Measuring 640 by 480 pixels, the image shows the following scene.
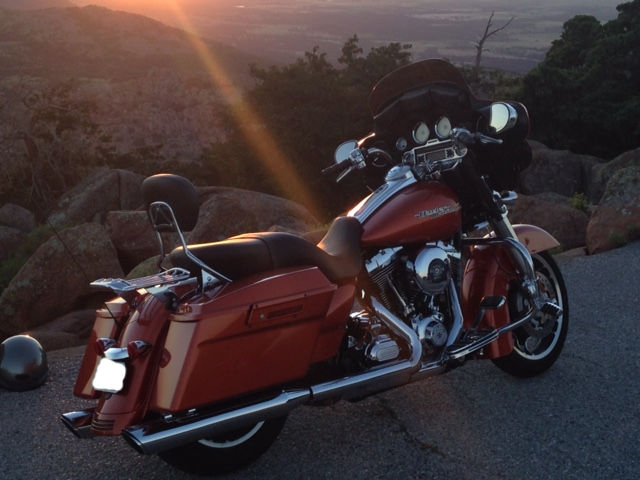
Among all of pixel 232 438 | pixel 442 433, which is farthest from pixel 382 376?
pixel 232 438

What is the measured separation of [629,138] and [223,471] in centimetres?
3084

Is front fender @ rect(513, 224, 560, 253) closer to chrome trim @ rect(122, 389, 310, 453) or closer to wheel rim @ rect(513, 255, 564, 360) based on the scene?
wheel rim @ rect(513, 255, 564, 360)

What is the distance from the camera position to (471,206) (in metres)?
4.30

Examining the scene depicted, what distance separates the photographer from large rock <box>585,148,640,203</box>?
19.1 meters

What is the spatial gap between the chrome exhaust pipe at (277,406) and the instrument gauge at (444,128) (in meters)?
1.02

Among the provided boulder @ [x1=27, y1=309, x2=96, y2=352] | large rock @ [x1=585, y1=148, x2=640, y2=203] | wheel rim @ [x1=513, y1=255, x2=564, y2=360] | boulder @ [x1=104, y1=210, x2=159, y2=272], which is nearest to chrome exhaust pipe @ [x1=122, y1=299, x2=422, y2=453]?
wheel rim @ [x1=513, y1=255, x2=564, y2=360]

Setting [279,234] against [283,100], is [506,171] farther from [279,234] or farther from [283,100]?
[283,100]

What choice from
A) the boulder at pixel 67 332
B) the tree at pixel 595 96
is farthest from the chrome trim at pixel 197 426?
the tree at pixel 595 96

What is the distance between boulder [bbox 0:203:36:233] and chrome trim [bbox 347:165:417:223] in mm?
18526

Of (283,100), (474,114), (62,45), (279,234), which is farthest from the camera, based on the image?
(62,45)

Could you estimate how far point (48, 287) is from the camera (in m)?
10.6

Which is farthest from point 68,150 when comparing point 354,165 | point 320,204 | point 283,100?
point 354,165

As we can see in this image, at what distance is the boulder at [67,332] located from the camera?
7.42m

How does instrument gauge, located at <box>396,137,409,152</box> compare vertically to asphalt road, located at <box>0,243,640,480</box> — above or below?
above
